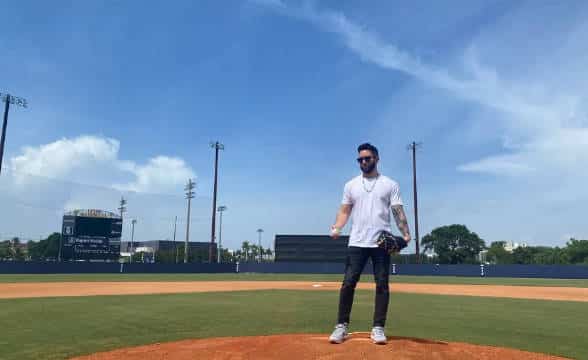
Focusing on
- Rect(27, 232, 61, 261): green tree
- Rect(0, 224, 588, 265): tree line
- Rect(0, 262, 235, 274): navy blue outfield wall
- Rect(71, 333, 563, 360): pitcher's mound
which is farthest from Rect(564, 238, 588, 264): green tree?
Rect(27, 232, 61, 261): green tree

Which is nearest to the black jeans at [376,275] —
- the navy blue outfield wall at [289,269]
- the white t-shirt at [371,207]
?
the white t-shirt at [371,207]

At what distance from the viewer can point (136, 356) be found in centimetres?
438

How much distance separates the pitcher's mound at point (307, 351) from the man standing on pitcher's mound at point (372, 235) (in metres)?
0.26

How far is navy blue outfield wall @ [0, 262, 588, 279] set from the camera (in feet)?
108

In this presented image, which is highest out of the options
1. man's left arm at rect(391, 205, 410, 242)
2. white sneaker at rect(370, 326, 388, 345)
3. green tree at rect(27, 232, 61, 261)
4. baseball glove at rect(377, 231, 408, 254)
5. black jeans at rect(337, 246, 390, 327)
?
man's left arm at rect(391, 205, 410, 242)

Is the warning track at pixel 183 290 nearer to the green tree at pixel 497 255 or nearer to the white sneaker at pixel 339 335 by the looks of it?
the white sneaker at pixel 339 335

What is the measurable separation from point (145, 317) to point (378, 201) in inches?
216

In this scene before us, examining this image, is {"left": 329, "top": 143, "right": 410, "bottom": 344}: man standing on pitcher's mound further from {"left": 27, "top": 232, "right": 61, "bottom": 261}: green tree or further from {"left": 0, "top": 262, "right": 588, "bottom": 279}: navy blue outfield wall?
{"left": 27, "top": 232, "right": 61, "bottom": 261}: green tree

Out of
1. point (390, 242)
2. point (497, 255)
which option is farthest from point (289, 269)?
point (497, 255)

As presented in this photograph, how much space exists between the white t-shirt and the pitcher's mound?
41.0 inches

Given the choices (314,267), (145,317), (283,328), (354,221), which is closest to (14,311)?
(145,317)

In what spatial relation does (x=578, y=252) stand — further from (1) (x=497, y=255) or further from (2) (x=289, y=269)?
(2) (x=289, y=269)

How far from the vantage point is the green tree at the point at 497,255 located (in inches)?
4413

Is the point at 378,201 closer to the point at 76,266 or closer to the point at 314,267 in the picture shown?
the point at 76,266
